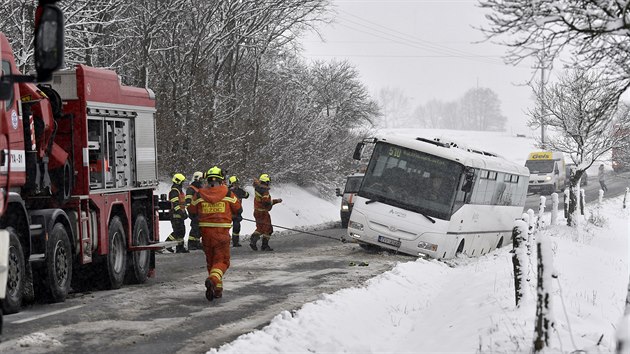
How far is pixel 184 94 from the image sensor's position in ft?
109

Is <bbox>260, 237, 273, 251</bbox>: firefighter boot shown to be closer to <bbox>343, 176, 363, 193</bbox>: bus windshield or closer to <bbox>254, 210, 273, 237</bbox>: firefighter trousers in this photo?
<bbox>254, 210, 273, 237</bbox>: firefighter trousers

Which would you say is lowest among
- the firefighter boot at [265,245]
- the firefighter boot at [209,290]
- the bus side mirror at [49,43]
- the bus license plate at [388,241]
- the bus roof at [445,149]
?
the firefighter boot at [265,245]

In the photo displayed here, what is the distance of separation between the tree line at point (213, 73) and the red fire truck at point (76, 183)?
7480 mm

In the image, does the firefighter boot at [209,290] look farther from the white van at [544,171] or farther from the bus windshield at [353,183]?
the white van at [544,171]

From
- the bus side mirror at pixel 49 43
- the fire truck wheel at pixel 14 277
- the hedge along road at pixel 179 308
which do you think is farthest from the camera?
the fire truck wheel at pixel 14 277

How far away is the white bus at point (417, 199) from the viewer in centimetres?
2112

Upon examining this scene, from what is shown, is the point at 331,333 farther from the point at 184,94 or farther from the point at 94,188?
the point at 184,94

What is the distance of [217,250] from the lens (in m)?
12.6

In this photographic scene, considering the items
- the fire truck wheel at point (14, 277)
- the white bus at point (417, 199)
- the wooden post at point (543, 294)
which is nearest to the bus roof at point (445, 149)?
the white bus at point (417, 199)

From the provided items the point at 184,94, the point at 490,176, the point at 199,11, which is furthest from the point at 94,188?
the point at 199,11

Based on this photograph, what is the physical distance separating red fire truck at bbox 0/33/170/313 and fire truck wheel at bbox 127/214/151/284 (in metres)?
0.02

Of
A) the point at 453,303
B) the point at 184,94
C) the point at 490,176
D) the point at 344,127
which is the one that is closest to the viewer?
the point at 453,303

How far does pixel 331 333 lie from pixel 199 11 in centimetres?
2835

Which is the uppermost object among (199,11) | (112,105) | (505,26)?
(199,11)
